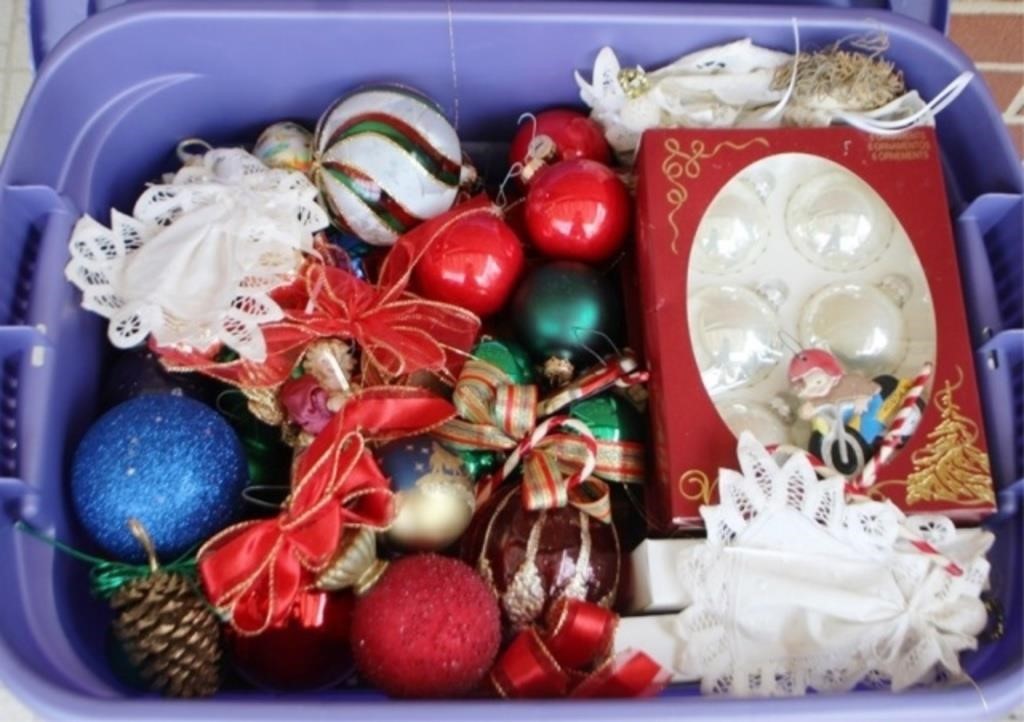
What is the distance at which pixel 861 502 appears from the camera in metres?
0.68

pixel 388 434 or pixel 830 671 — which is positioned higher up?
pixel 388 434

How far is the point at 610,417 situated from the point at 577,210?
15 centimetres

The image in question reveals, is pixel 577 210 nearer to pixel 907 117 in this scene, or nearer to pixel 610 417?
pixel 610 417

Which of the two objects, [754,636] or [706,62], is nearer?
[754,636]

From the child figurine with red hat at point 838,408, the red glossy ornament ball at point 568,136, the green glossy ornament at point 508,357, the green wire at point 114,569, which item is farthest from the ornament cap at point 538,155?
the green wire at point 114,569

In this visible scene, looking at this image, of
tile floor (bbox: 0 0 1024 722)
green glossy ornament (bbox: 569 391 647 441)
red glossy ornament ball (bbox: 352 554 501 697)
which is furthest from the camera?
tile floor (bbox: 0 0 1024 722)

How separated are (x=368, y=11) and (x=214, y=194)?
18cm

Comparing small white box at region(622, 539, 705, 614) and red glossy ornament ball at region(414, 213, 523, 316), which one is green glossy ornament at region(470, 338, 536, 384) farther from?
small white box at region(622, 539, 705, 614)

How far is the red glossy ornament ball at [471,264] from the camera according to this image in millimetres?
763

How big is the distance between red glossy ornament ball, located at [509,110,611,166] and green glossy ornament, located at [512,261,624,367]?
0.11 metres

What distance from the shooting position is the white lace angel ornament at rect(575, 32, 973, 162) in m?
0.80

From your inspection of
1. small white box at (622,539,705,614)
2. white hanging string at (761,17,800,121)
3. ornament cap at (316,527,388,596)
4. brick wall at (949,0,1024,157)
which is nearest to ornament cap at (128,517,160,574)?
ornament cap at (316,527,388,596)

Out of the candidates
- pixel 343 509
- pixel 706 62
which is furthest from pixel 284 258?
pixel 706 62

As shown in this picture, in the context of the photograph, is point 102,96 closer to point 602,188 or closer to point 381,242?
point 381,242
